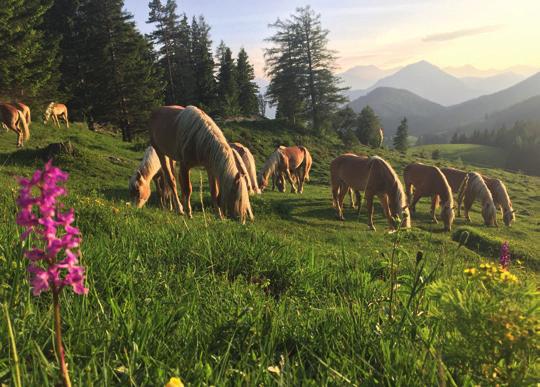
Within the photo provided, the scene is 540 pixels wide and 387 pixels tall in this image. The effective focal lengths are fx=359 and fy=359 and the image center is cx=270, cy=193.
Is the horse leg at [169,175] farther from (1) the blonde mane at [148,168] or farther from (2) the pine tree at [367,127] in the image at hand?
(2) the pine tree at [367,127]

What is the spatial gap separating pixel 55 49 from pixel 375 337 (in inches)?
1503

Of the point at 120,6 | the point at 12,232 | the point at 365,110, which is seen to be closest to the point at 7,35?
the point at 120,6

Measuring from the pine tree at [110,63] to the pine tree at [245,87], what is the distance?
3138cm

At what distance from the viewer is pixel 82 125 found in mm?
29000

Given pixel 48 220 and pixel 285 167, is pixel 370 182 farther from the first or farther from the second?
pixel 48 220

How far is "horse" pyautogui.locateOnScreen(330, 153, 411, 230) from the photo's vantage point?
13421mm

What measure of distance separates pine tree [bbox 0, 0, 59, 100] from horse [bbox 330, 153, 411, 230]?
25932mm

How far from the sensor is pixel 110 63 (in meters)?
35.7

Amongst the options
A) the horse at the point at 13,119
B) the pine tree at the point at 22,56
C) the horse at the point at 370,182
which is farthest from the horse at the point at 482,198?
the pine tree at the point at 22,56

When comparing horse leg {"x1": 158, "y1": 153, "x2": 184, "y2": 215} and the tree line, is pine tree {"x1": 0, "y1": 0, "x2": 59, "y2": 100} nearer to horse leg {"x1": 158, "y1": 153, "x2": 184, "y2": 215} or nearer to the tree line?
the tree line

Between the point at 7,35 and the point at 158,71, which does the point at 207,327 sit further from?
the point at 158,71

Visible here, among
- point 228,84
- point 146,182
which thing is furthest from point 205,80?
point 146,182

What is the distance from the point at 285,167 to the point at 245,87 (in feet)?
164

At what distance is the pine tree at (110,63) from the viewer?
3519 centimetres
